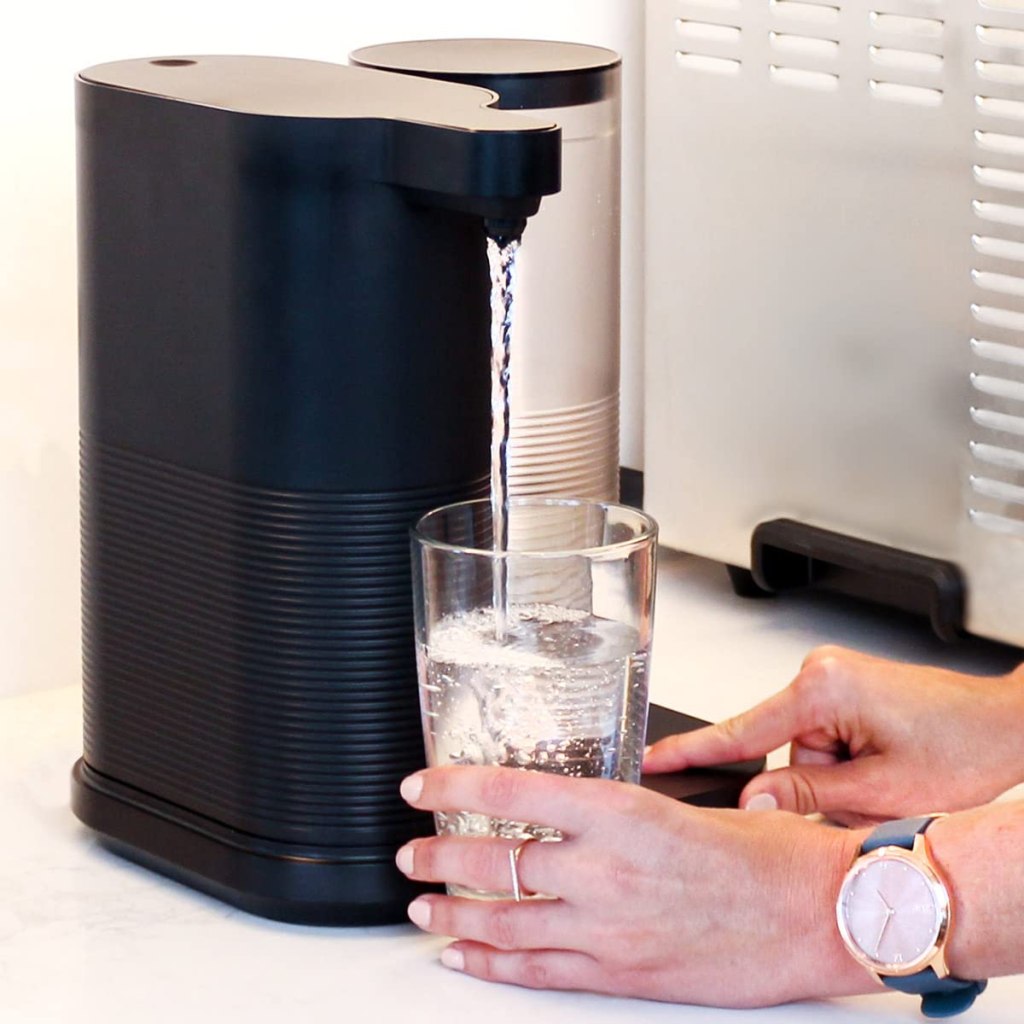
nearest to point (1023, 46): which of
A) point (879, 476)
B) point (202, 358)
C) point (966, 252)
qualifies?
point (966, 252)

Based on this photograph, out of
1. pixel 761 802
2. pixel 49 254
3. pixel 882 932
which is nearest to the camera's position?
pixel 882 932

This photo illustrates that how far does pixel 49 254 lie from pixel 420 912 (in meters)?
0.48

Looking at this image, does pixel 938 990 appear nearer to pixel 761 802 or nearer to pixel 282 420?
pixel 761 802

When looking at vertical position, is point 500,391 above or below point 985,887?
above

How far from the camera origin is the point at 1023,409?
110cm

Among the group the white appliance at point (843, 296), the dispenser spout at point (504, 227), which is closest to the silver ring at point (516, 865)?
the dispenser spout at point (504, 227)

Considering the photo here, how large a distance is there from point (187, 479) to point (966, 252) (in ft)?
1.64

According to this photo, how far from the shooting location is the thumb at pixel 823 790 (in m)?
0.93

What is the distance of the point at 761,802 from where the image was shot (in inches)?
36.4

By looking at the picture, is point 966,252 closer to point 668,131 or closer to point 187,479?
point 668,131

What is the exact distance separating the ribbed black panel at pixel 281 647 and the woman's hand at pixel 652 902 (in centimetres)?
5

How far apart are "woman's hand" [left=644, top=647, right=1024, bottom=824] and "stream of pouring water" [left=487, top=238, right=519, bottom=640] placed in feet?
0.61

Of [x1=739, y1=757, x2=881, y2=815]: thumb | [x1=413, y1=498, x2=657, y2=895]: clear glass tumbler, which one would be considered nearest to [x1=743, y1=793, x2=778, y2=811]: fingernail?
[x1=739, y1=757, x2=881, y2=815]: thumb

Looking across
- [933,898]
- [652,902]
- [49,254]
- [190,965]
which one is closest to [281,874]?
[190,965]
